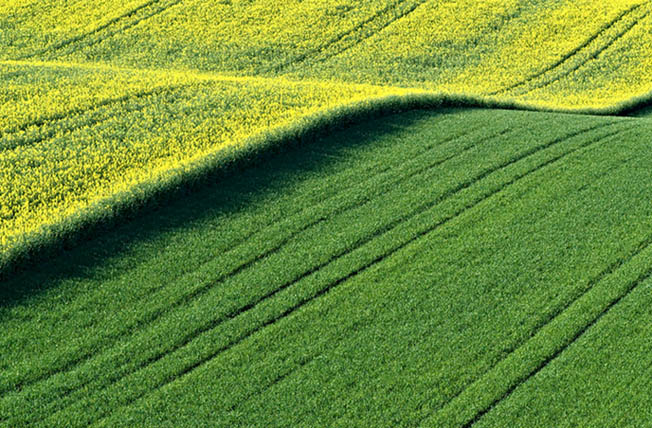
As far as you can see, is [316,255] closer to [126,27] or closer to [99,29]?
[126,27]

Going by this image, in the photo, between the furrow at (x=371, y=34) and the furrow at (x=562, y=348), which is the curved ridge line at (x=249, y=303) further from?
the furrow at (x=371, y=34)

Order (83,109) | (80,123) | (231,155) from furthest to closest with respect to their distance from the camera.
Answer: (83,109) → (80,123) → (231,155)

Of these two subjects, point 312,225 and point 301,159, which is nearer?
point 312,225

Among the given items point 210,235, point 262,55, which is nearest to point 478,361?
point 210,235

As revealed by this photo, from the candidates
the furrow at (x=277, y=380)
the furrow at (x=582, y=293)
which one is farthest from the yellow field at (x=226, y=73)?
the furrow at (x=582, y=293)

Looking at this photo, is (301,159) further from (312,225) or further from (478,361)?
(478,361)

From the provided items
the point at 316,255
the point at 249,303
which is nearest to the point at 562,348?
the point at 316,255

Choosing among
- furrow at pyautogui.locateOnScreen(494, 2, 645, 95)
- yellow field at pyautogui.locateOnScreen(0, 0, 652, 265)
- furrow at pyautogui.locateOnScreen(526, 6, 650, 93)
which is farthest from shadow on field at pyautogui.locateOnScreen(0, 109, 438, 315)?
furrow at pyautogui.locateOnScreen(526, 6, 650, 93)
